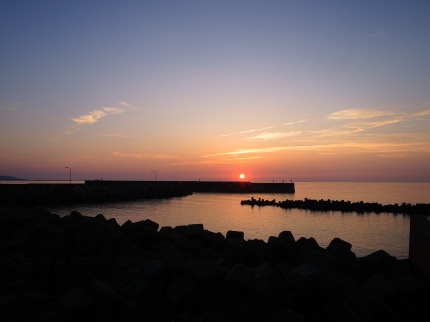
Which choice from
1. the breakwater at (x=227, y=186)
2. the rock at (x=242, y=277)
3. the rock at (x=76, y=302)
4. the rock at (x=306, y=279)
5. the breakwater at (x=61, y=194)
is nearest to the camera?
the rock at (x=306, y=279)

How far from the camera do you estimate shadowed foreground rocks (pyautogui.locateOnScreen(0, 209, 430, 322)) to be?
408cm

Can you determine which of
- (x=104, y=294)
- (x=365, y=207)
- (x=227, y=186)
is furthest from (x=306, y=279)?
(x=227, y=186)

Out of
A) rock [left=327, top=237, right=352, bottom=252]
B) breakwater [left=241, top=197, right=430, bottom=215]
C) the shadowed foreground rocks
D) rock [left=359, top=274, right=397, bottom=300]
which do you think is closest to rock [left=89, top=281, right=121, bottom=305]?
the shadowed foreground rocks

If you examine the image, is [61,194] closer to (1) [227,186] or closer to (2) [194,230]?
(2) [194,230]

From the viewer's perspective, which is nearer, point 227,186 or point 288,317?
point 288,317

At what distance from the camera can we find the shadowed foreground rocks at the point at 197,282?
4.08m

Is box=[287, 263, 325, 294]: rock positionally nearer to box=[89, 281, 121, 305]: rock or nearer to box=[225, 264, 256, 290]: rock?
box=[225, 264, 256, 290]: rock

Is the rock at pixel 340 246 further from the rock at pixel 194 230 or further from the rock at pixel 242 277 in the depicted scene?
the rock at pixel 194 230

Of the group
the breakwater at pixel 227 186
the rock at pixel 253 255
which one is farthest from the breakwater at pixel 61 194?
the rock at pixel 253 255

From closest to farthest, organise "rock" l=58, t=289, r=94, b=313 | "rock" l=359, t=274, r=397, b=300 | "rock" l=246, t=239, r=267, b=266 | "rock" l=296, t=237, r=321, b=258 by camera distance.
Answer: "rock" l=359, t=274, r=397, b=300 → "rock" l=58, t=289, r=94, b=313 → "rock" l=246, t=239, r=267, b=266 → "rock" l=296, t=237, r=321, b=258

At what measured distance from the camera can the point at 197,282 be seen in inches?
184

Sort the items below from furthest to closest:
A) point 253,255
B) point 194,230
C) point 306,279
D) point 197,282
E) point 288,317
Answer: point 194,230 → point 253,255 → point 197,282 → point 306,279 → point 288,317

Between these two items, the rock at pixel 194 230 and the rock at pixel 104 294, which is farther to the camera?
the rock at pixel 194 230

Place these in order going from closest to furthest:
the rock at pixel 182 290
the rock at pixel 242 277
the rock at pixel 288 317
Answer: the rock at pixel 288 317 < the rock at pixel 242 277 < the rock at pixel 182 290
